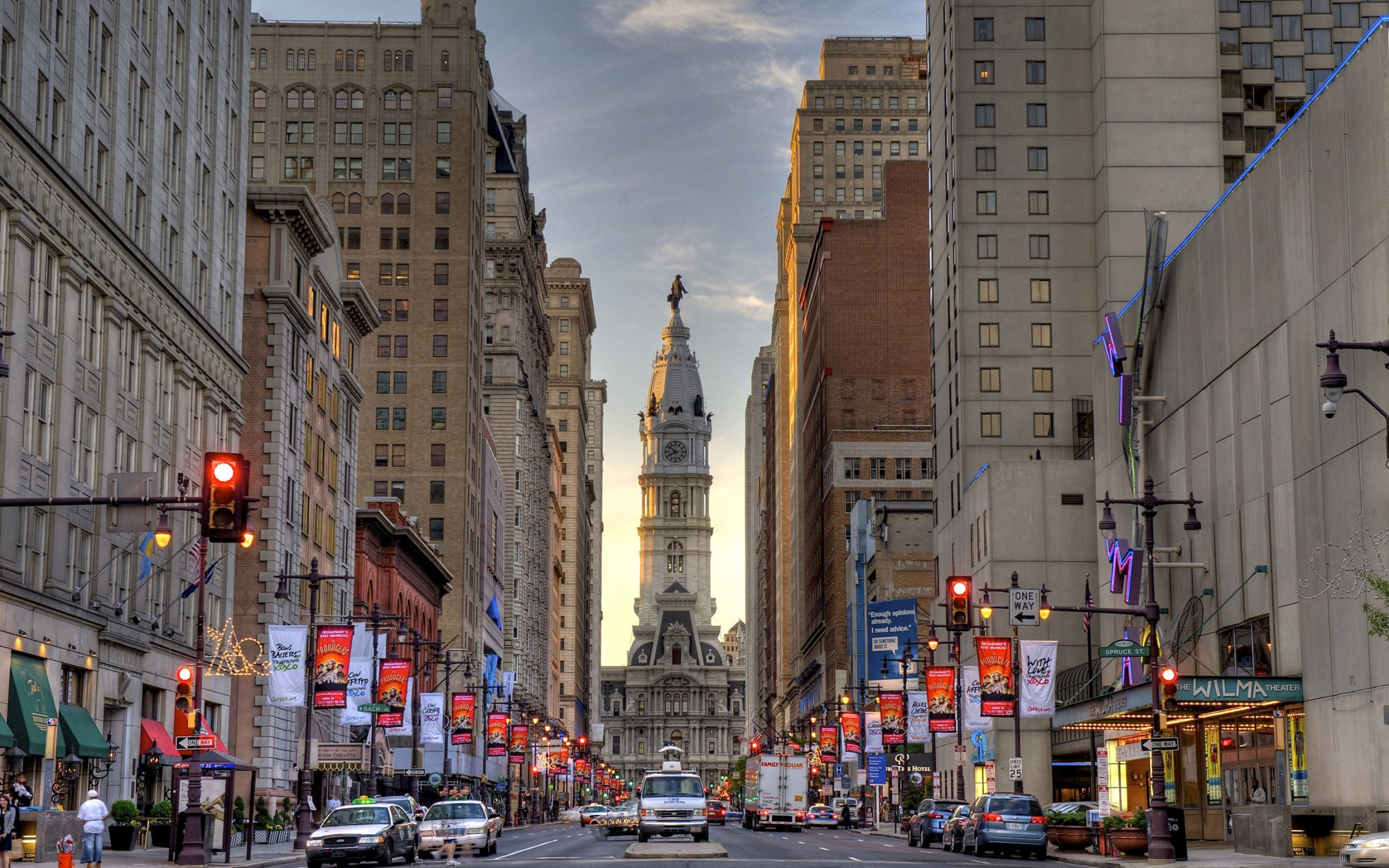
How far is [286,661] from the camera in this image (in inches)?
2060

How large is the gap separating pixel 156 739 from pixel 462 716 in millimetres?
27735

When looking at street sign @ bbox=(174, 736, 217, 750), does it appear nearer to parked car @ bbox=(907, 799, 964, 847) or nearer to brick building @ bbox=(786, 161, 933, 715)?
parked car @ bbox=(907, 799, 964, 847)

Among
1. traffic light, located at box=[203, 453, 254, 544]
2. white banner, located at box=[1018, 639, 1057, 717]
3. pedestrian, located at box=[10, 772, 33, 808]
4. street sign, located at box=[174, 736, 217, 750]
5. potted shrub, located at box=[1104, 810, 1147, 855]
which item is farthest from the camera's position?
white banner, located at box=[1018, 639, 1057, 717]

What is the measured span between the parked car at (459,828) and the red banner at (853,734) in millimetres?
56725

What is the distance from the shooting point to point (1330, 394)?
97.6ft

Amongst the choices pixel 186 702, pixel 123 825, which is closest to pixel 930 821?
pixel 123 825

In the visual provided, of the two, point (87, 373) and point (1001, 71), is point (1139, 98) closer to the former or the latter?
point (1001, 71)

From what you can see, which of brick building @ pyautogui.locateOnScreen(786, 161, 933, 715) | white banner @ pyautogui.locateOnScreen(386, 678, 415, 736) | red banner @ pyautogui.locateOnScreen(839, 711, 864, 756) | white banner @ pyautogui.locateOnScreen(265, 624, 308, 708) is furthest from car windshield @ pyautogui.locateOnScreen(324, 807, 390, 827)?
brick building @ pyautogui.locateOnScreen(786, 161, 933, 715)

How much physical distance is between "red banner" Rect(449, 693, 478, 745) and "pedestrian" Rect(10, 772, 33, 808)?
Result: 138 feet

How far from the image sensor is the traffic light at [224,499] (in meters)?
24.5

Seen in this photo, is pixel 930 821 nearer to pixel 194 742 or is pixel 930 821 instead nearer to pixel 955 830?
pixel 955 830

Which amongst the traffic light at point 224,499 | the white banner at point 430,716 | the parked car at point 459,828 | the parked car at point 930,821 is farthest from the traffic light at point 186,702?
the white banner at point 430,716

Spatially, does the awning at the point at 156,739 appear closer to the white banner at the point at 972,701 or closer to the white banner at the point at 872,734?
the white banner at the point at 972,701

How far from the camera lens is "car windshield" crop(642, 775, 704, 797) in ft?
189
